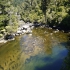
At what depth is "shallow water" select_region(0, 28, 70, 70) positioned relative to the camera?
32.9 m

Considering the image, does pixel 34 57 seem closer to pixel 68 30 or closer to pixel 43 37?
pixel 43 37

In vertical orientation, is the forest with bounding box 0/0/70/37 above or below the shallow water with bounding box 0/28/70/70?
above

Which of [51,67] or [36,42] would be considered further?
[36,42]

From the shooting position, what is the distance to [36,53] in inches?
1549

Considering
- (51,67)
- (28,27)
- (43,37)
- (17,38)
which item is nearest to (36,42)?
(43,37)

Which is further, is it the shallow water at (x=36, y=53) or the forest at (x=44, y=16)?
the forest at (x=44, y=16)

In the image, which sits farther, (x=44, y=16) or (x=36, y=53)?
(x=44, y=16)

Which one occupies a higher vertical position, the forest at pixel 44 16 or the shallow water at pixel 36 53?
the forest at pixel 44 16

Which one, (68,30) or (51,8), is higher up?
(51,8)

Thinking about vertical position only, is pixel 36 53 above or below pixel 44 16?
below

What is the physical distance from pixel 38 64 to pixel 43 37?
2033 cm

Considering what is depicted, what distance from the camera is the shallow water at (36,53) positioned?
108 ft

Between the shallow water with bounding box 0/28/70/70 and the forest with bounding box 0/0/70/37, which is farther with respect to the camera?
the forest with bounding box 0/0/70/37

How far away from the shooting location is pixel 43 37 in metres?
52.6
